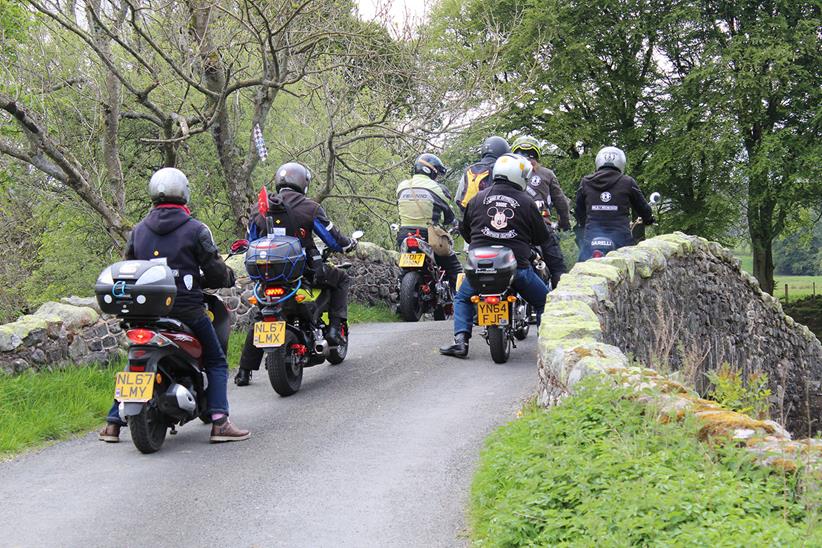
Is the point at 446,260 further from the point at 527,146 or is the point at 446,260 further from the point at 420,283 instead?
the point at 527,146

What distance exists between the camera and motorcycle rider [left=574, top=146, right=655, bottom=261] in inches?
426

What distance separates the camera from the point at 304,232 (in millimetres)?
8297

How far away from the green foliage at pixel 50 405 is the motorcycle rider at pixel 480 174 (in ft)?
14.8

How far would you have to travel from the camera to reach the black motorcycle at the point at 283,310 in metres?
7.71

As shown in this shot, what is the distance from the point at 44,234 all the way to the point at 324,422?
61.4 feet

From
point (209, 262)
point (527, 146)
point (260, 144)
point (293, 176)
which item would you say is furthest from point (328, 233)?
point (260, 144)

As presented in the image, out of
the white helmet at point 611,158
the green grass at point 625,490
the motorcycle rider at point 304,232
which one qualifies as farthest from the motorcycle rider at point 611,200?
the green grass at point 625,490

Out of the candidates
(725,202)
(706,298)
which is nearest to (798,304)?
(725,202)

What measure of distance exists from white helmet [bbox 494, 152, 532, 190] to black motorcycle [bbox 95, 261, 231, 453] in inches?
144

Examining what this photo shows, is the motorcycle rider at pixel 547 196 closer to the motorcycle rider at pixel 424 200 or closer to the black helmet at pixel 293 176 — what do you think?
the motorcycle rider at pixel 424 200

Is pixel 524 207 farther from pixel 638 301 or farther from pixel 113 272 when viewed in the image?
pixel 113 272

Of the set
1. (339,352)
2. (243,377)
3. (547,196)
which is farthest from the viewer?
(547,196)

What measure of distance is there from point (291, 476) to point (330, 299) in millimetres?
3179

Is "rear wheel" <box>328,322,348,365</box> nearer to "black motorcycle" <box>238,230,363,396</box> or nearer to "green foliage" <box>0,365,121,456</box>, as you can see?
"black motorcycle" <box>238,230,363,396</box>
